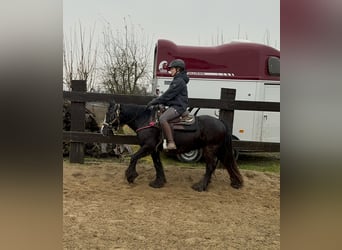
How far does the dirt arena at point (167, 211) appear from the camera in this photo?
2889 millimetres

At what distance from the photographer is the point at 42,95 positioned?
2.78 ft

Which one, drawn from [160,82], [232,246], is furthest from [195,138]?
[160,82]

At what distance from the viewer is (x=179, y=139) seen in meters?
4.47

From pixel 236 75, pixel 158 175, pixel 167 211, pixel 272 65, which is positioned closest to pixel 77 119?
pixel 158 175

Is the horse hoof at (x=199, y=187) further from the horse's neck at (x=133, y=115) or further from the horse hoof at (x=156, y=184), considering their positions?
the horse's neck at (x=133, y=115)

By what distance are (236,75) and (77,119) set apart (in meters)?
3.14

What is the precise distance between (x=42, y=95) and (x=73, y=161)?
461cm

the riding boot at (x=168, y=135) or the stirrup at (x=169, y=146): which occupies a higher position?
the riding boot at (x=168, y=135)

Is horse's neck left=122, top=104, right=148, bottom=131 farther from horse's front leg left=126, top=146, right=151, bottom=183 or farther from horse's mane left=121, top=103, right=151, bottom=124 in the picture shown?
horse's front leg left=126, top=146, right=151, bottom=183

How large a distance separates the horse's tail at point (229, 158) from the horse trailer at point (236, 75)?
2.01m

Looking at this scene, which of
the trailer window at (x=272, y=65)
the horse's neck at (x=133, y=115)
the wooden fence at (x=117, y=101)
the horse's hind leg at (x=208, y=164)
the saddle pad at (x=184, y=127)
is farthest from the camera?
the trailer window at (x=272, y=65)

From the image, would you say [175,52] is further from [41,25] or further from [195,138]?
[41,25]

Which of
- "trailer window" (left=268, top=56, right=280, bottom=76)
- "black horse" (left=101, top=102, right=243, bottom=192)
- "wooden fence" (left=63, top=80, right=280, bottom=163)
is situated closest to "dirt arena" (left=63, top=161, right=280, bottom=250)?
"black horse" (left=101, top=102, right=243, bottom=192)

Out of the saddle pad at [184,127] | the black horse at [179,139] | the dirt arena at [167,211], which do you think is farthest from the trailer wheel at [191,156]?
the saddle pad at [184,127]
